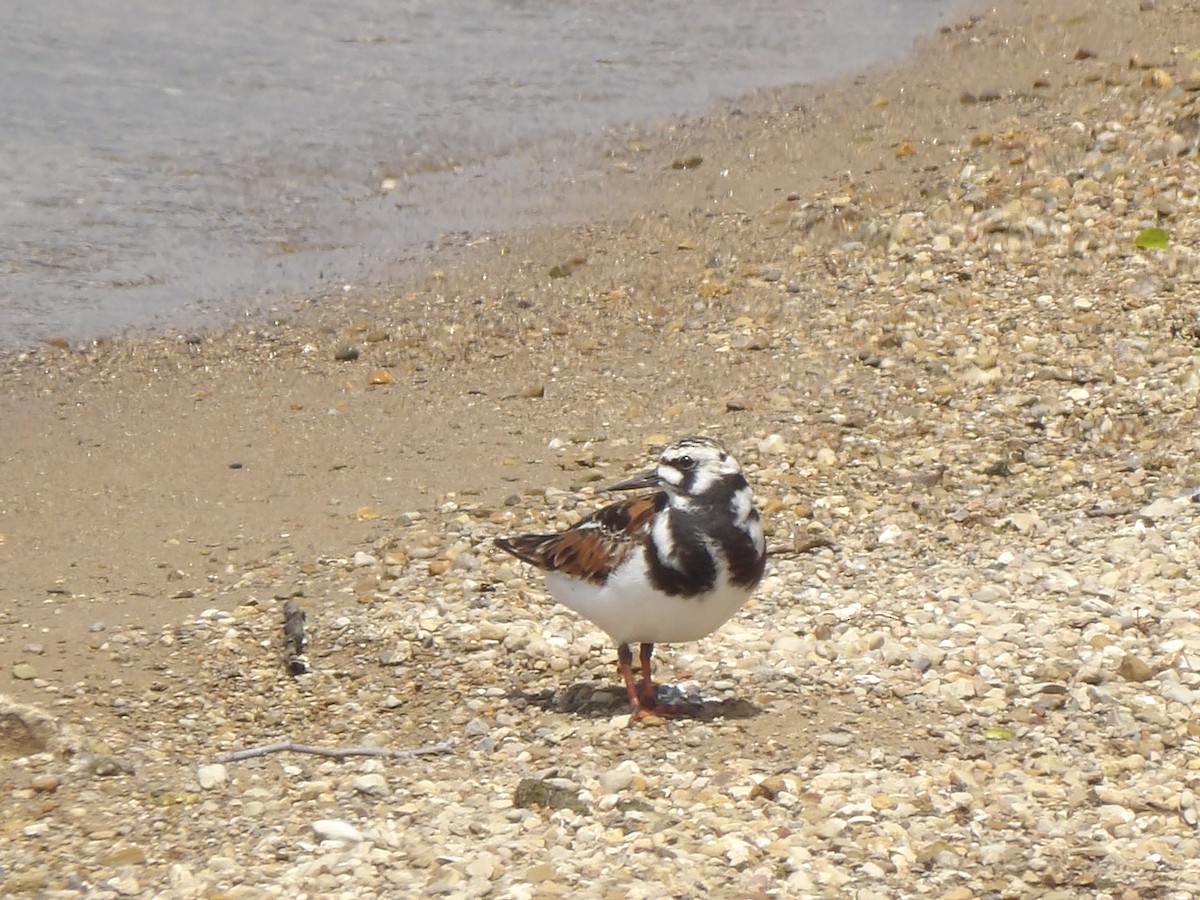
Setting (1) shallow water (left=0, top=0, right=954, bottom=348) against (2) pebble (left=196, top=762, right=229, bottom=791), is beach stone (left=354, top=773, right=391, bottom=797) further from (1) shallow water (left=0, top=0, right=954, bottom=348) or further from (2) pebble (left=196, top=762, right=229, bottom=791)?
(1) shallow water (left=0, top=0, right=954, bottom=348)

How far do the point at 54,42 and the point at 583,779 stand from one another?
432 inches

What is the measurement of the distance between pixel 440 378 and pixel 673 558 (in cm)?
397

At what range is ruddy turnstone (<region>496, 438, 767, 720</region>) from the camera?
5.55 m

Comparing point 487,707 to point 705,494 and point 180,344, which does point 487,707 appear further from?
point 180,344

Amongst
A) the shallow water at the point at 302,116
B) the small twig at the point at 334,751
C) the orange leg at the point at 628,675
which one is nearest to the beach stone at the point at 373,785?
the small twig at the point at 334,751

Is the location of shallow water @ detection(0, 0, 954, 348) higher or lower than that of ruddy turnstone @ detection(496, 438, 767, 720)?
higher

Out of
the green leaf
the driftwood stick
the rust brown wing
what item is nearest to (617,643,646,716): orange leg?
the rust brown wing

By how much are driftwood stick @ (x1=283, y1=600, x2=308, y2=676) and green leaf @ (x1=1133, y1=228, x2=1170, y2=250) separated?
512 centimetres

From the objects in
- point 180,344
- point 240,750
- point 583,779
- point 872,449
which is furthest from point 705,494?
point 180,344

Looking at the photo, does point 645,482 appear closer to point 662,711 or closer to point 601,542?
point 601,542

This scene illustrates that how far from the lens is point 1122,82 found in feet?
39.0

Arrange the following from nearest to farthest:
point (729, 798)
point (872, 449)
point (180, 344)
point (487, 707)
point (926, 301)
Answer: point (729, 798) < point (487, 707) < point (872, 449) < point (926, 301) < point (180, 344)

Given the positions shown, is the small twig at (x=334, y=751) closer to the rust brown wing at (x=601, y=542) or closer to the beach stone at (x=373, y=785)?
the beach stone at (x=373, y=785)

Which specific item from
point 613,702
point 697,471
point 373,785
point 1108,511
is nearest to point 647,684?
point 613,702
